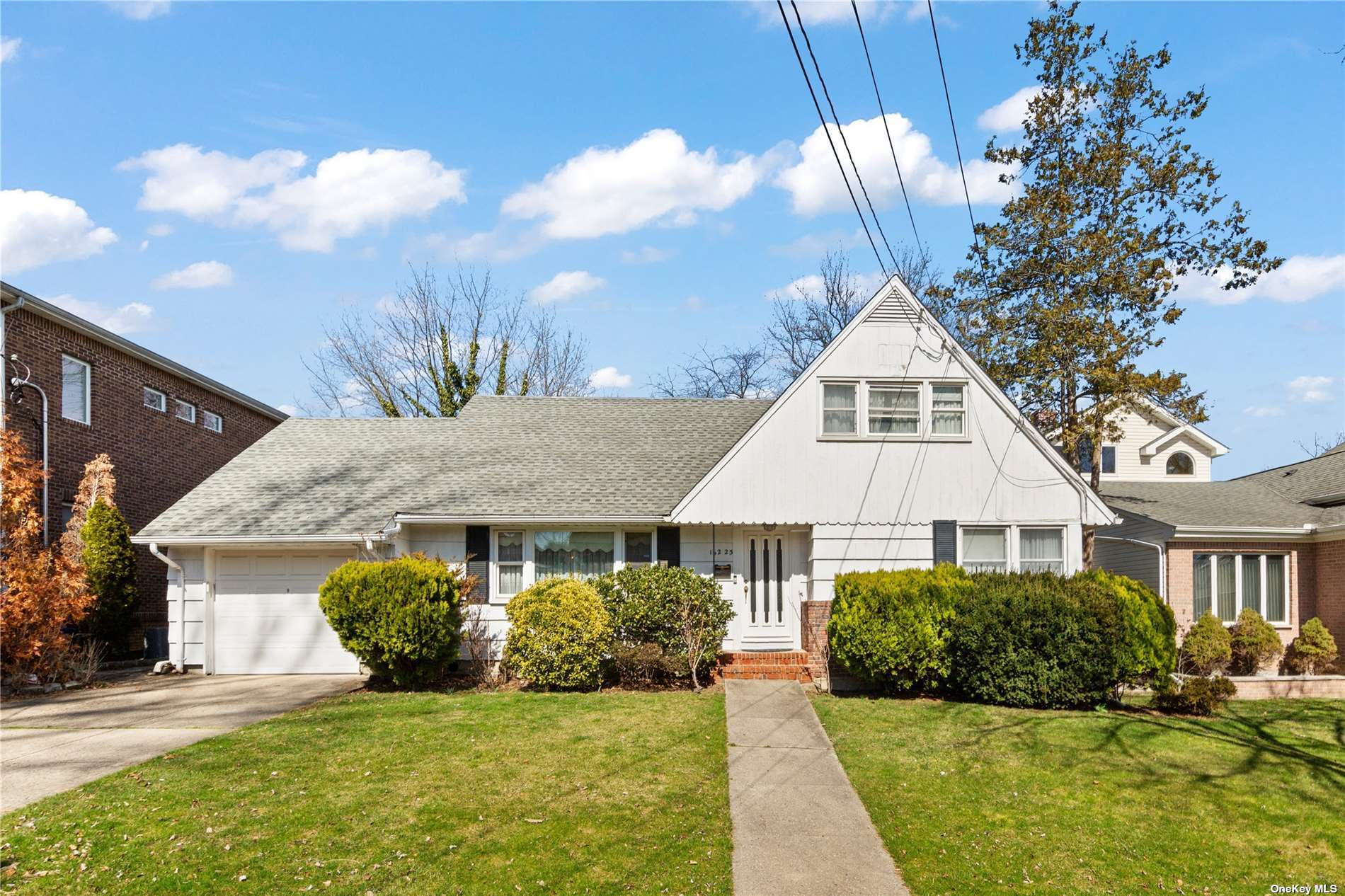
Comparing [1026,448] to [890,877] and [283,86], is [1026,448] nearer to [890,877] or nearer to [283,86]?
[890,877]

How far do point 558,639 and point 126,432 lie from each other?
11.7 meters

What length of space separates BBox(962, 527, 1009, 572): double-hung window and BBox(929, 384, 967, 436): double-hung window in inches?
69.5

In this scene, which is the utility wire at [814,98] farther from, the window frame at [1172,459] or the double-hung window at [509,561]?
the window frame at [1172,459]

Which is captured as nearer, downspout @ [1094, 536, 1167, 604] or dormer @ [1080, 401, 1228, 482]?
downspout @ [1094, 536, 1167, 604]

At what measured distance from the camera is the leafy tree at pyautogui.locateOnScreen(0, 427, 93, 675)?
1232 cm

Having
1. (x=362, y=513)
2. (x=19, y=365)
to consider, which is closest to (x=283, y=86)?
(x=362, y=513)

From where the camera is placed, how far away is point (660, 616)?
42.7 ft

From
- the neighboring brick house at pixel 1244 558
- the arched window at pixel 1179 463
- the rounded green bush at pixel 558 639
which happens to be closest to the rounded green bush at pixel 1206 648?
the neighboring brick house at pixel 1244 558

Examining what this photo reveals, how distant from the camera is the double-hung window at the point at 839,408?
14633 millimetres

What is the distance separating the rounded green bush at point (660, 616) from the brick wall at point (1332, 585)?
12.5m

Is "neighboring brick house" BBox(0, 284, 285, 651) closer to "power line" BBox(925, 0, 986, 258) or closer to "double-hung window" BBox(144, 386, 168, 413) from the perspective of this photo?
"double-hung window" BBox(144, 386, 168, 413)

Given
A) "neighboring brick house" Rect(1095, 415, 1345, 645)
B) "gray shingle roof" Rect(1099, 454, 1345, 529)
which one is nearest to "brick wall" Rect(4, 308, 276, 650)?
"neighboring brick house" Rect(1095, 415, 1345, 645)

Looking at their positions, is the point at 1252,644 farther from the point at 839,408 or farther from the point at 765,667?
the point at 765,667

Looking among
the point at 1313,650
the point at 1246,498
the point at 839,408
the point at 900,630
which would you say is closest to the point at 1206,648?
the point at 1313,650
